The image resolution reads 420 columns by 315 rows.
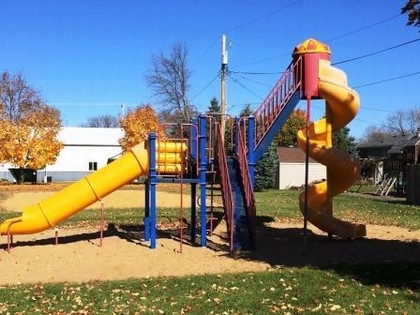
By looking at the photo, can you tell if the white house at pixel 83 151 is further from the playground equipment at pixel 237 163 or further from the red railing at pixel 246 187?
the red railing at pixel 246 187

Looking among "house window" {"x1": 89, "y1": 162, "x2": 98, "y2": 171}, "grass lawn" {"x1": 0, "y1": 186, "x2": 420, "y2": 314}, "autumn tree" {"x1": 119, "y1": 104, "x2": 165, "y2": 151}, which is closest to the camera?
"grass lawn" {"x1": 0, "y1": 186, "x2": 420, "y2": 314}

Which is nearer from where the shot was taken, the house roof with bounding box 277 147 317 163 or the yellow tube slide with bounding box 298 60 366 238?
the yellow tube slide with bounding box 298 60 366 238

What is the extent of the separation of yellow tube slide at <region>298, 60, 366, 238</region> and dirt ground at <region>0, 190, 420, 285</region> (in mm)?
446

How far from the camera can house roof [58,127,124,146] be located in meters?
73.7

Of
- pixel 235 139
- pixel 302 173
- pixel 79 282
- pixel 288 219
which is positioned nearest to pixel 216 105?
pixel 302 173

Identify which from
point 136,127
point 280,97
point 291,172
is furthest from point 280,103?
point 136,127

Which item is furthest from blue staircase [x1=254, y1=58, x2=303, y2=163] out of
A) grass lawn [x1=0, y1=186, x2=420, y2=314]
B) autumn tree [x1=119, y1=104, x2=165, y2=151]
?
autumn tree [x1=119, y1=104, x2=165, y2=151]

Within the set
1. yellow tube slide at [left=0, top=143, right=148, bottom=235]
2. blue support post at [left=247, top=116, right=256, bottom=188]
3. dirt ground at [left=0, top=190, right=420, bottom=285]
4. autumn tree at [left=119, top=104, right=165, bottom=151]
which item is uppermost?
autumn tree at [left=119, top=104, right=165, bottom=151]

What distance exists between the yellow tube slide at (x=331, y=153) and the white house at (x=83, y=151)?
2329 inches

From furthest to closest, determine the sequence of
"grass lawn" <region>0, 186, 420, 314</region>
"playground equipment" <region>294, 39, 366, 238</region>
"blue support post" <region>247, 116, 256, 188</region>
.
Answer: "playground equipment" <region>294, 39, 366, 238</region>, "blue support post" <region>247, 116, 256, 188</region>, "grass lawn" <region>0, 186, 420, 314</region>

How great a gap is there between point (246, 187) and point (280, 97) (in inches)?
95.0

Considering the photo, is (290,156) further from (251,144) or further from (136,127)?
(251,144)

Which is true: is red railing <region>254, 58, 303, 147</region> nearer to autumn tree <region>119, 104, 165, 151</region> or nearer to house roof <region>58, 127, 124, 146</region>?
autumn tree <region>119, 104, 165, 151</region>

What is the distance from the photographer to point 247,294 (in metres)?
7.90
